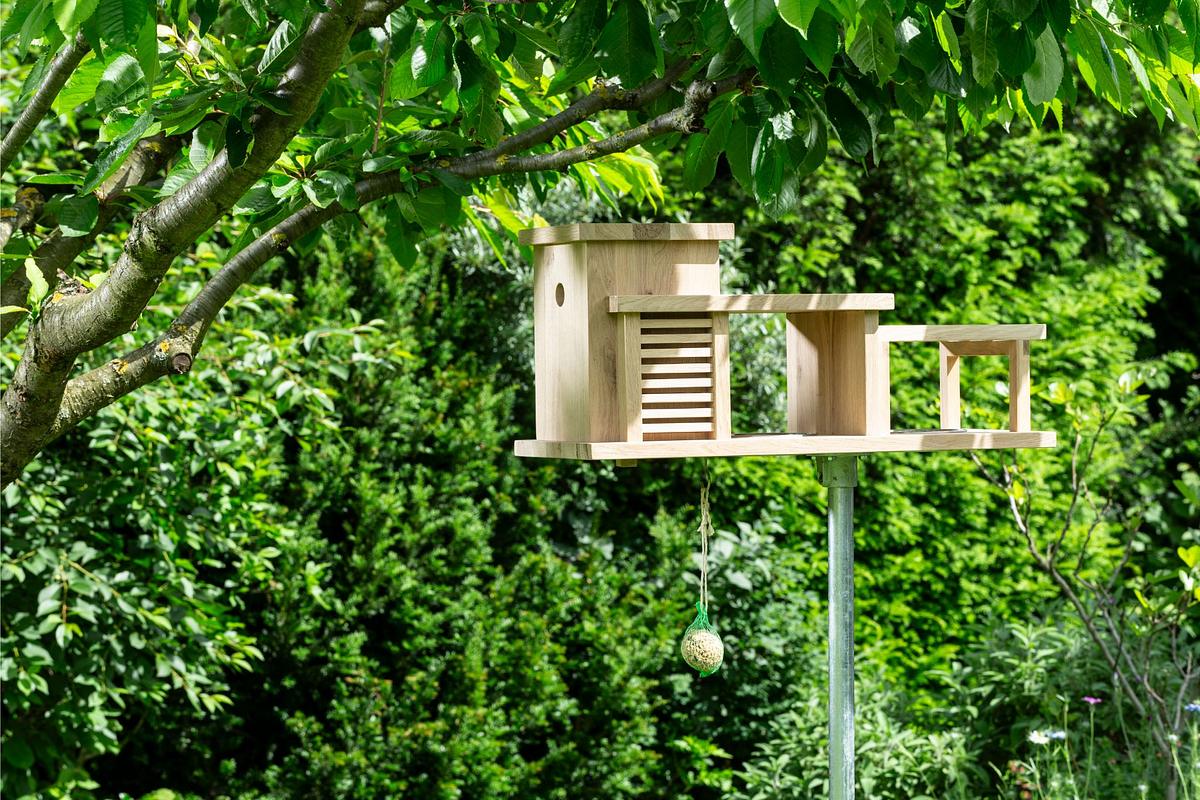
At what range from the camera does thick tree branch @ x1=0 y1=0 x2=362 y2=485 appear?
1447mm

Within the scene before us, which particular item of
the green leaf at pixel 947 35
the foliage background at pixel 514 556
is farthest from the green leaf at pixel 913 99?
the foliage background at pixel 514 556

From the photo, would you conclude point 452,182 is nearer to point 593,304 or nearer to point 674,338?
point 593,304

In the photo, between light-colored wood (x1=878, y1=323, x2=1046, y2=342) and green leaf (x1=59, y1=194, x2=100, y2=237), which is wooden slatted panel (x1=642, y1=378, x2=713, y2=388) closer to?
light-colored wood (x1=878, y1=323, x2=1046, y2=342)

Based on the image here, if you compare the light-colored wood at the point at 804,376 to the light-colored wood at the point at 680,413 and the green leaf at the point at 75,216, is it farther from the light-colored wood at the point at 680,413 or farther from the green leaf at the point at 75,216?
the green leaf at the point at 75,216

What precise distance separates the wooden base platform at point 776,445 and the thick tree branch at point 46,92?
90 centimetres

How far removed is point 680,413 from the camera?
1957mm

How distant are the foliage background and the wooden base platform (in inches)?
45.5

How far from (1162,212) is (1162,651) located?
2049 mm

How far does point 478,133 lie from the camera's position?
5.40 feet

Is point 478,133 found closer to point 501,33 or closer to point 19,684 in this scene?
point 501,33

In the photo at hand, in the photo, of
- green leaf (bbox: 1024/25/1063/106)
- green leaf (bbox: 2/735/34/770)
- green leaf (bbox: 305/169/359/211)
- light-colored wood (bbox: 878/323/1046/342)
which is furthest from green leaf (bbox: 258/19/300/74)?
green leaf (bbox: 2/735/34/770)

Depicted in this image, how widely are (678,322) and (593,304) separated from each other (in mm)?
144

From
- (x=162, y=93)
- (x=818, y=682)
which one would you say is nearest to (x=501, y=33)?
(x=162, y=93)

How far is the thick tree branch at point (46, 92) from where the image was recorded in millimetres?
1661
